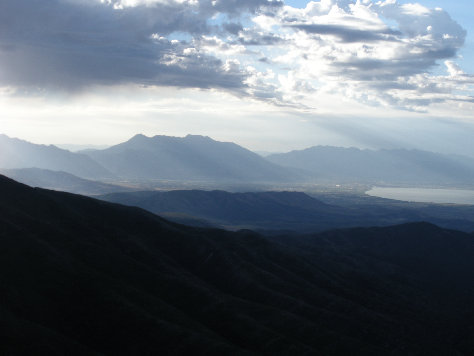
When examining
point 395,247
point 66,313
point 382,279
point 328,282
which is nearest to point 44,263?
point 66,313

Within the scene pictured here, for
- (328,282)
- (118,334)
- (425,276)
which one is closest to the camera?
(118,334)

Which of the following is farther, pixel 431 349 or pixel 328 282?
pixel 328 282

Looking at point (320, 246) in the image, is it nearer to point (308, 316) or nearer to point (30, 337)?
point (308, 316)

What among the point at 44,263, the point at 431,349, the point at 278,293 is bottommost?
the point at 431,349

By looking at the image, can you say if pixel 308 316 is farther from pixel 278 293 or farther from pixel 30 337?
pixel 30 337

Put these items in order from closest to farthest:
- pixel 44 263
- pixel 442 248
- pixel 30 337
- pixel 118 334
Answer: pixel 30 337 < pixel 118 334 < pixel 44 263 < pixel 442 248

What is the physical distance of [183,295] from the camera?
89.8m

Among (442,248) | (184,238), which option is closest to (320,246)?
(442,248)

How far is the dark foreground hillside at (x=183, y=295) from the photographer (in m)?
70.7

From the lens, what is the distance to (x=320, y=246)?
173 metres

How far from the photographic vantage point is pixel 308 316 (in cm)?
9212

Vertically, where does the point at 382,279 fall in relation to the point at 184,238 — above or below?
below

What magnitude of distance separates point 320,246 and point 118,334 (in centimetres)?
11267

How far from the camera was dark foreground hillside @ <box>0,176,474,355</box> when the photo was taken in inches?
2783
